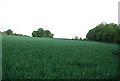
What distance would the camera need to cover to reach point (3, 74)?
3.18m

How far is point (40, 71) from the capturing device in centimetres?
346

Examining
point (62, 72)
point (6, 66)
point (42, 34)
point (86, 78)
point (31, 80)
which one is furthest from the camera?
point (42, 34)

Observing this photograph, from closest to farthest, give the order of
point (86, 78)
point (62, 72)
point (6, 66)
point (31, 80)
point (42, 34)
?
1. point (31, 80)
2. point (86, 78)
3. point (62, 72)
4. point (6, 66)
5. point (42, 34)

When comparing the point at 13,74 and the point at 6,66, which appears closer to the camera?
the point at 13,74

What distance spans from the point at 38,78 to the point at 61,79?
0.53 metres

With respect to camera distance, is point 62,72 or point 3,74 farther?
point 62,72

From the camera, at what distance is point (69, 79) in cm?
303

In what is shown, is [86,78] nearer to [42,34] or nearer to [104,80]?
[104,80]

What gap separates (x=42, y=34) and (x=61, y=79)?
49.0 meters

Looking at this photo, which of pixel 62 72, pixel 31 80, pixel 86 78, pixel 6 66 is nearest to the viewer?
pixel 31 80

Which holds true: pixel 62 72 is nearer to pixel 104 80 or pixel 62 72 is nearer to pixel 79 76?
pixel 79 76

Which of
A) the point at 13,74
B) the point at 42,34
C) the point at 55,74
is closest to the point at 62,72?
the point at 55,74

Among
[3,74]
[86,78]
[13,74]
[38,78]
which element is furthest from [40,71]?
[86,78]

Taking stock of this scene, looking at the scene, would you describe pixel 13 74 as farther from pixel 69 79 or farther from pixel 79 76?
pixel 79 76
